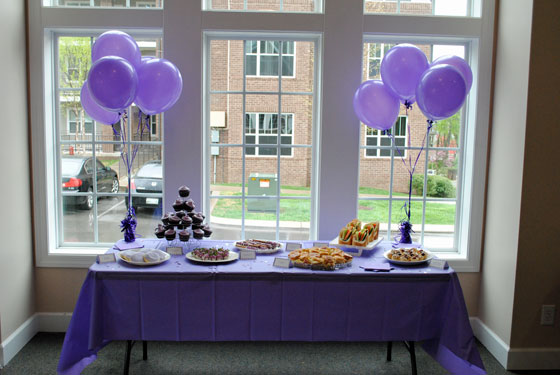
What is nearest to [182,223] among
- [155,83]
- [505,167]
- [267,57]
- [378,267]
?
[155,83]

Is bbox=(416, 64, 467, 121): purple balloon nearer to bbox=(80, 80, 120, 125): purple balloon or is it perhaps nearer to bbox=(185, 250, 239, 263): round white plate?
bbox=(185, 250, 239, 263): round white plate

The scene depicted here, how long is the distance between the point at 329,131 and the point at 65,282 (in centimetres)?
226

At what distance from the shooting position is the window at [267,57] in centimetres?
323

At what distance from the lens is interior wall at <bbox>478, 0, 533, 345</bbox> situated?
2783mm

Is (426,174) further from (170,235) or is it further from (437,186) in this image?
(170,235)

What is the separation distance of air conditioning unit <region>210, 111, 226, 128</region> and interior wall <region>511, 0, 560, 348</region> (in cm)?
207

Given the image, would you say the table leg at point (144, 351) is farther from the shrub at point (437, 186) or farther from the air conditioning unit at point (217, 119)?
the shrub at point (437, 186)

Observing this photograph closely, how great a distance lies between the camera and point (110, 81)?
2.31 m

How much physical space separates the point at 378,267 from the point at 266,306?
0.67 m

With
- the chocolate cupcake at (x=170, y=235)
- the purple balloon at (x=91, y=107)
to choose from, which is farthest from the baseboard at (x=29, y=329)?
the purple balloon at (x=91, y=107)

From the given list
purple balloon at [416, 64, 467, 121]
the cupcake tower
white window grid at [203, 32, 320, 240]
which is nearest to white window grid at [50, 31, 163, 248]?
white window grid at [203, 32, 320, 240]

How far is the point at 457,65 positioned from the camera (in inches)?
104

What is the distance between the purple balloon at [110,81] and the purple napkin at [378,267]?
165 cm

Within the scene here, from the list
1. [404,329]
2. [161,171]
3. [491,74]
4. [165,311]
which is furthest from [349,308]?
[491,74]
